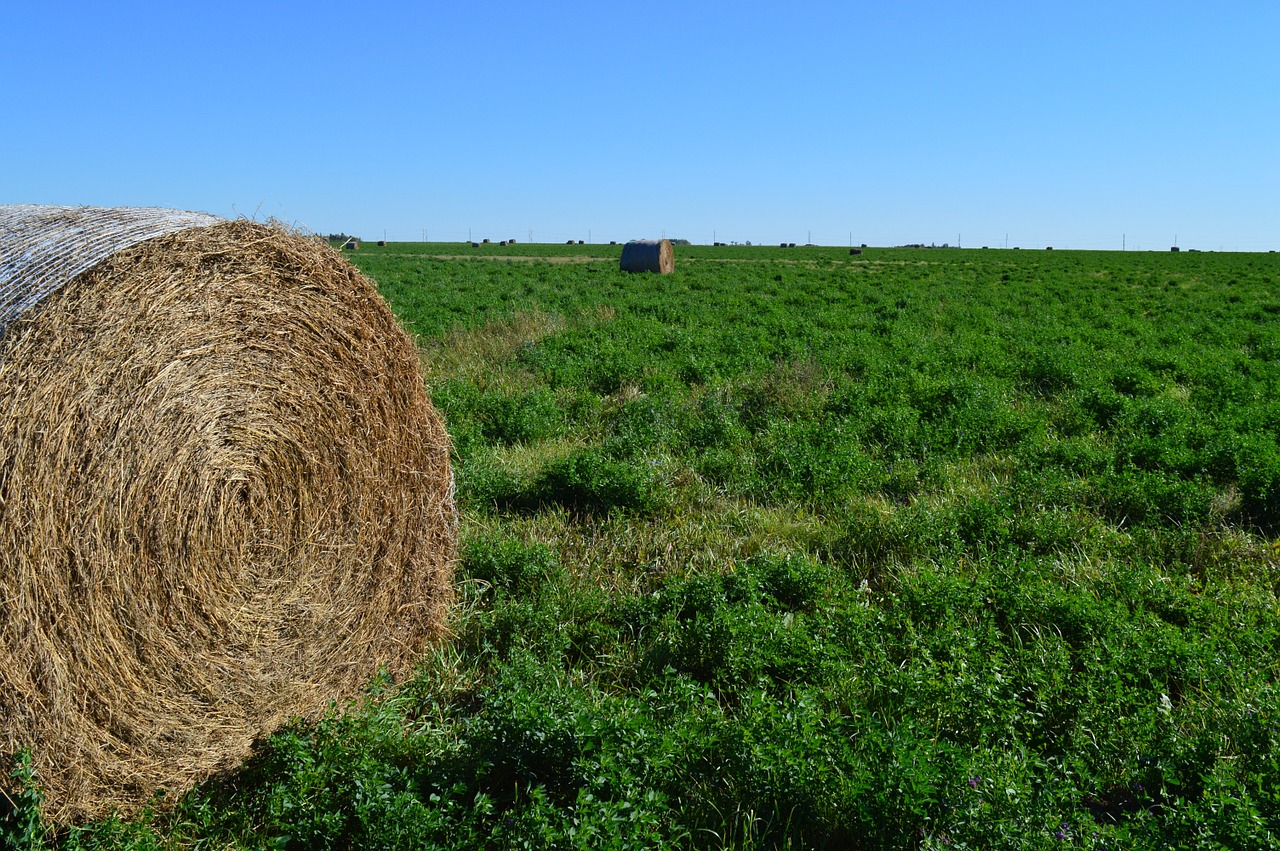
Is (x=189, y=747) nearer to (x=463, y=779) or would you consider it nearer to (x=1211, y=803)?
(x=463, y=779)

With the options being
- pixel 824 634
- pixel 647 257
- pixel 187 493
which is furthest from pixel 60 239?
pixel 647 257

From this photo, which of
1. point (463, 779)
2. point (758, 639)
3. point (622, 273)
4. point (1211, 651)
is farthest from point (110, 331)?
point (622, 273)

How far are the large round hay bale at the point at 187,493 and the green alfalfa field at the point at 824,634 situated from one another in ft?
0.86

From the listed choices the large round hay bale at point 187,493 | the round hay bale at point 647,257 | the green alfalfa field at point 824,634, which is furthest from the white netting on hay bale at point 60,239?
the round hay bale at point 647,257

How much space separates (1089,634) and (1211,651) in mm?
524

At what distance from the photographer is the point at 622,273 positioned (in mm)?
30031

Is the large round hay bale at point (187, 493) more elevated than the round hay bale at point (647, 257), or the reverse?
the round hay bale at point (647, 257)

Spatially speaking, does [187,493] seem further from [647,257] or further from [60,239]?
[647,257]

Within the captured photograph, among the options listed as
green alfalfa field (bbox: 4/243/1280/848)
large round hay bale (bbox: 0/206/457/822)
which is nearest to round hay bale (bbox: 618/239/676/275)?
green alfalfa field (bbox: 4/243/1280/848)

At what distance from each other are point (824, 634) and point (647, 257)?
26.9 meters

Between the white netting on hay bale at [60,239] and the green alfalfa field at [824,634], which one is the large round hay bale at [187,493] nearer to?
the white netting on hay bale at [60,239]

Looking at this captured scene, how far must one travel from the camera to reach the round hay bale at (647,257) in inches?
1200

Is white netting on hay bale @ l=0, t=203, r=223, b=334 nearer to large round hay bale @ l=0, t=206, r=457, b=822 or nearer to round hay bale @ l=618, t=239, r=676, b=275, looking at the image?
large round hay bale @ l=0, t=206, r=457, b=822

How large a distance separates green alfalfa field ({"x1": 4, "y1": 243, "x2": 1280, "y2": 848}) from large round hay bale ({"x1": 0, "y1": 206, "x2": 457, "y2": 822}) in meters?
0.26
